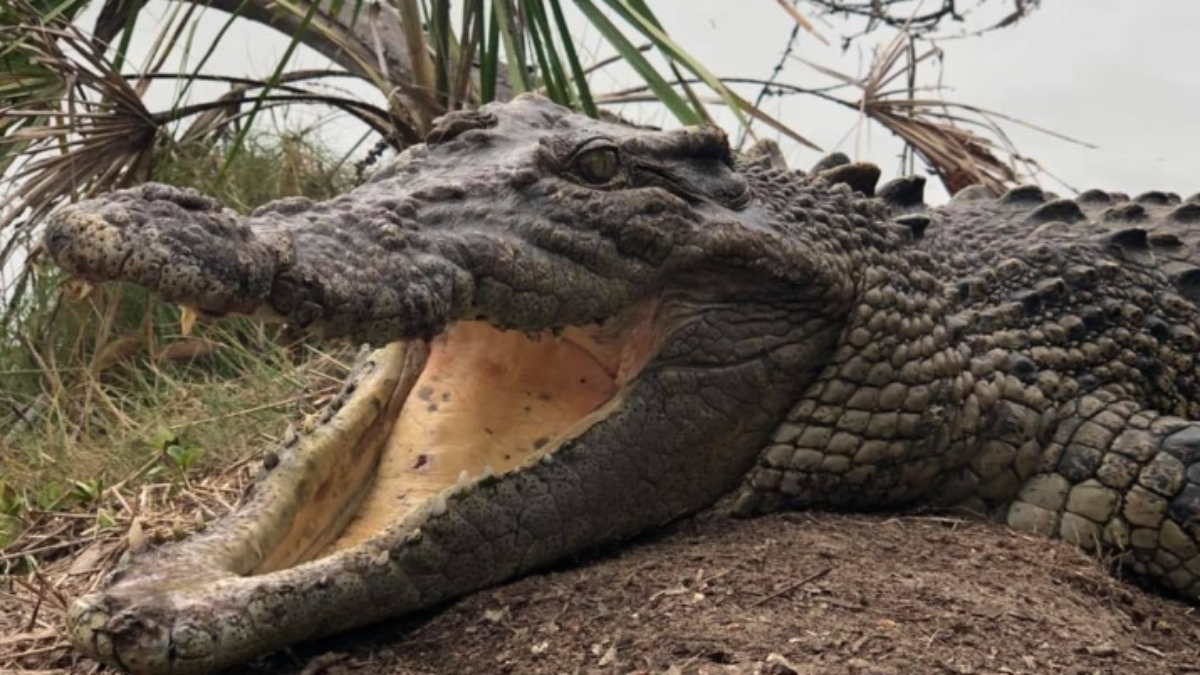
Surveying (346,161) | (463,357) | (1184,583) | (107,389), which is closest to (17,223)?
(107,389)

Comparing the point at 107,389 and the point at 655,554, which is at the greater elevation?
the point at 655,554

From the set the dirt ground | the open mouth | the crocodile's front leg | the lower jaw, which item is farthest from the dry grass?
the crocodile's front leg

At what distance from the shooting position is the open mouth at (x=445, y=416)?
103 inches

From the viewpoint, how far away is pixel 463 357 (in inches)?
113

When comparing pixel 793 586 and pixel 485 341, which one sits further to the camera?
pixel 485 341

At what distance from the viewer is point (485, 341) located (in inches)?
113

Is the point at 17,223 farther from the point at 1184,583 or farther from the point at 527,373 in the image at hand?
the point at 1184,583

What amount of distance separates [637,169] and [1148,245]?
1.60 m

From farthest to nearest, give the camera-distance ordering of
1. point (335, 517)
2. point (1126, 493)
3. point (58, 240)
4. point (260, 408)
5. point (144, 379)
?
point (144, 379) < point (260, 408) < point (1126, 493) < point (335, 517) < point (58, 240)

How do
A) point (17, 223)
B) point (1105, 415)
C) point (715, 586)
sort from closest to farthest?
1. point (715, 586)
2. point (1105, 415)
3. point (17, 223)

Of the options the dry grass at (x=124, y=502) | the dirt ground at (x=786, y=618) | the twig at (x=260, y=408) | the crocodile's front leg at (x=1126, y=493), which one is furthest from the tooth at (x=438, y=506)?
the twig at (x=260, y=408)

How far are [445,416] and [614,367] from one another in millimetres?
363

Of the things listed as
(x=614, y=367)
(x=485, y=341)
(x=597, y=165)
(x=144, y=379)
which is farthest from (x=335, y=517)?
(x=144, y=379)

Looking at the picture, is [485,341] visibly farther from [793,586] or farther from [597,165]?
[793,586]
